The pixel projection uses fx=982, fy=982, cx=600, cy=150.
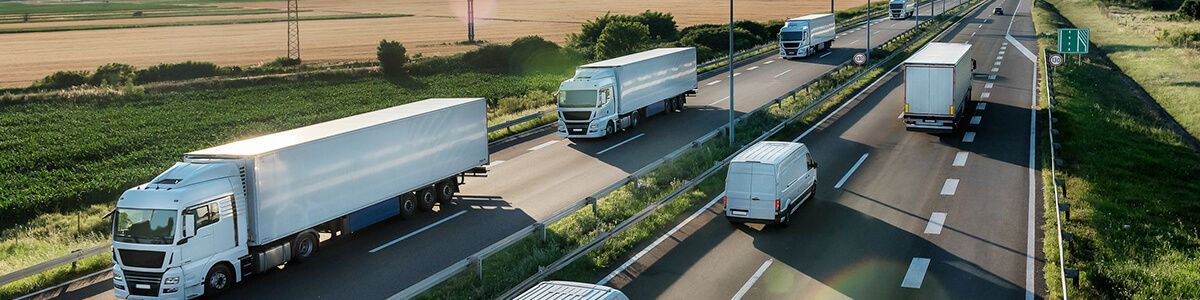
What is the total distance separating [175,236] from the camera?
21.7m

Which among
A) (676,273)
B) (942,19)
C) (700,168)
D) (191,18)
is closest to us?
(676,273)

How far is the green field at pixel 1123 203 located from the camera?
22062 mm

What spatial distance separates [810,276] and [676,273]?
3.15 m

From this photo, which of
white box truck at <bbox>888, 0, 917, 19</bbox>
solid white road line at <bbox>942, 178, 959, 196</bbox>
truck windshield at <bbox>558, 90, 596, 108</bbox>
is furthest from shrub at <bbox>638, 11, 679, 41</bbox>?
solid white road line at <bbox>942, 178, 959, 196</bbox>

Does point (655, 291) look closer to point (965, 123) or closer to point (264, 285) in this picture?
point (264, 285)

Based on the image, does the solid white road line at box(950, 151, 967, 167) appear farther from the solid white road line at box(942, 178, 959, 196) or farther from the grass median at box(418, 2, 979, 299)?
the grass median at box(418, 2, 979, 299)

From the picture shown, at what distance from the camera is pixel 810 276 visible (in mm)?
23047

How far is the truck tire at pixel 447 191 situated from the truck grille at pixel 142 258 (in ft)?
34.6

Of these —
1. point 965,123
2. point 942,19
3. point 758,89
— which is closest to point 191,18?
point 942,19

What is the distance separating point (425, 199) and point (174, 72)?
206 ft

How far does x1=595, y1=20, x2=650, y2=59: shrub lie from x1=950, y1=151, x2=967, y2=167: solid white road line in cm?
5109

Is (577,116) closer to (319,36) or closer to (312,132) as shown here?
(312,132)

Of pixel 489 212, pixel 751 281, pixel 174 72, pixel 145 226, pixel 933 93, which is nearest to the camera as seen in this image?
pixel 145 226

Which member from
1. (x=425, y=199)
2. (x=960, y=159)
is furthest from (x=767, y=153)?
(x=960, y=159)
